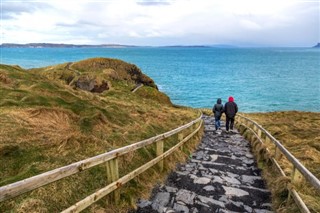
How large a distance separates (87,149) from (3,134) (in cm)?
224

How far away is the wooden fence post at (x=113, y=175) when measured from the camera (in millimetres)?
5641

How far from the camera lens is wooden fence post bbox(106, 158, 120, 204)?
5.64 meters

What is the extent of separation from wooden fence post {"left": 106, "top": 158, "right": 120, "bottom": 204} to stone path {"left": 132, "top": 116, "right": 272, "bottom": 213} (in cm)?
63

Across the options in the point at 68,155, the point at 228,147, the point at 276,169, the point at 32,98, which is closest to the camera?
the point at 68,155

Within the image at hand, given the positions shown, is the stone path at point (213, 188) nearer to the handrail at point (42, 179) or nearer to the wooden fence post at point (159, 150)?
the wooden fence post at point (159, 150)

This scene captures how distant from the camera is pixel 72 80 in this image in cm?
3002

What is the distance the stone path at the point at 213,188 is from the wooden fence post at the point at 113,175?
0.63 m

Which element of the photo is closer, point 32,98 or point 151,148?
point 151,148

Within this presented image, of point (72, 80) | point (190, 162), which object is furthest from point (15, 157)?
point (72, 80)

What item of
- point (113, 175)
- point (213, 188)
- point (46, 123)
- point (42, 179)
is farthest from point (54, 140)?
point (213, 188)

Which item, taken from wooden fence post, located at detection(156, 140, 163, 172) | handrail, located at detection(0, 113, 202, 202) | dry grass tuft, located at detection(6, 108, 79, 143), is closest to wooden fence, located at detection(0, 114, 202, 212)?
handrail, located at detection(0, 113, 202, 202)

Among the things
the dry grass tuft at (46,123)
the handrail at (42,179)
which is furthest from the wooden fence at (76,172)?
the dry grass tuft at (46,123)

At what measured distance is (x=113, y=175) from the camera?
5699mm

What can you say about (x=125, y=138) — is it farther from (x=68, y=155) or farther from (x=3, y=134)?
(x=3, y=134)
